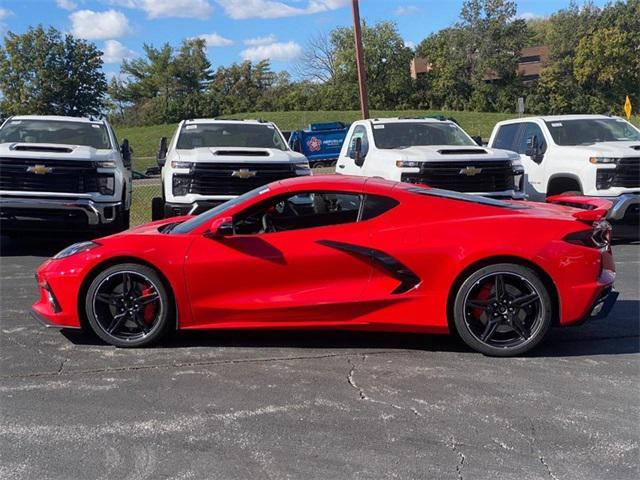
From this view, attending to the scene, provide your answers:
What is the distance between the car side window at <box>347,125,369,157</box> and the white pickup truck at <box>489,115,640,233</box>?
2.90 m

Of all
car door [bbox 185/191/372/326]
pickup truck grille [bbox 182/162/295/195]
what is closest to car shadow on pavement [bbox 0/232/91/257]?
pickup truck grille [bbox 182/162/295/195]

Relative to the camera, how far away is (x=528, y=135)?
12578mm

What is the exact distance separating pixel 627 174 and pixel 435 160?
317cm

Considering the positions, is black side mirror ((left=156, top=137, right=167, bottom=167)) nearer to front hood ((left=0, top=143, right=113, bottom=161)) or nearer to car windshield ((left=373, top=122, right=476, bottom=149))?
front hood ((left=0, top=143, right=113, bottom=161))

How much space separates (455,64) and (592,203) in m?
70.1

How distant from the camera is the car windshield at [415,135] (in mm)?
11469

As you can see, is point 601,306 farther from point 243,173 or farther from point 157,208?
point 157,208

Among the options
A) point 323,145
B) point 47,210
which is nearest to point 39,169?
point 47,210

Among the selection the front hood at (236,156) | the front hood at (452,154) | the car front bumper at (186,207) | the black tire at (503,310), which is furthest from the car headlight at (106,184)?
the black tire at (503,310)

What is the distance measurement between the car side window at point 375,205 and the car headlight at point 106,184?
583 cm

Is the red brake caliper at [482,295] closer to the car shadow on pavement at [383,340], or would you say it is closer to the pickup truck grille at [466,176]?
the car shadow on pavement at [383,340]

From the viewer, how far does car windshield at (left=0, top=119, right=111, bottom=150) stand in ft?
35.9

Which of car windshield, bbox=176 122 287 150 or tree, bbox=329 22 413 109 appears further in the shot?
tree, bbox=329 22 413 109

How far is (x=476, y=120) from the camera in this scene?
184 ft
